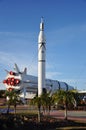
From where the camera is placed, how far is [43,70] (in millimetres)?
109688

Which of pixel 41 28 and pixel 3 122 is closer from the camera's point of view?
pixel 3 122

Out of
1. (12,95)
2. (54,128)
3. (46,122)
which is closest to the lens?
(54,128)

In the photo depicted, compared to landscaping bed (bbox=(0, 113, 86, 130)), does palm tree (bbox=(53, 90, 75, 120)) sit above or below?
above

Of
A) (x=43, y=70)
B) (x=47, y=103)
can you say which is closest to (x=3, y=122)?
(x=47, y=103)

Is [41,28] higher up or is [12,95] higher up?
[41,28]

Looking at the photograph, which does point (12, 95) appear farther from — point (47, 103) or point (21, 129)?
point (21, 129)

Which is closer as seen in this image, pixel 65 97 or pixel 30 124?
pixel 30 124

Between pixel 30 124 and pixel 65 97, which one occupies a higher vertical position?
pixel 65 97

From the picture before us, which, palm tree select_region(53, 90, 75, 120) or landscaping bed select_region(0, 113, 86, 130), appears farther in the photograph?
palm tree select_region(53, 90, 75, 120)

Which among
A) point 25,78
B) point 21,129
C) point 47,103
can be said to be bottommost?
point 21,129

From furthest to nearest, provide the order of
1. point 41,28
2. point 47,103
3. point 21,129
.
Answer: point 41,28 < point 47,103 < point 21,129

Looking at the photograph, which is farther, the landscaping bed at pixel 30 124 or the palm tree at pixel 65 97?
the palm tree at pixel 65 97

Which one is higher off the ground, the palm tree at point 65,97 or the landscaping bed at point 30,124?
the palm tree at point 65,97

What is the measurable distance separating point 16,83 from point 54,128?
112984 mm
